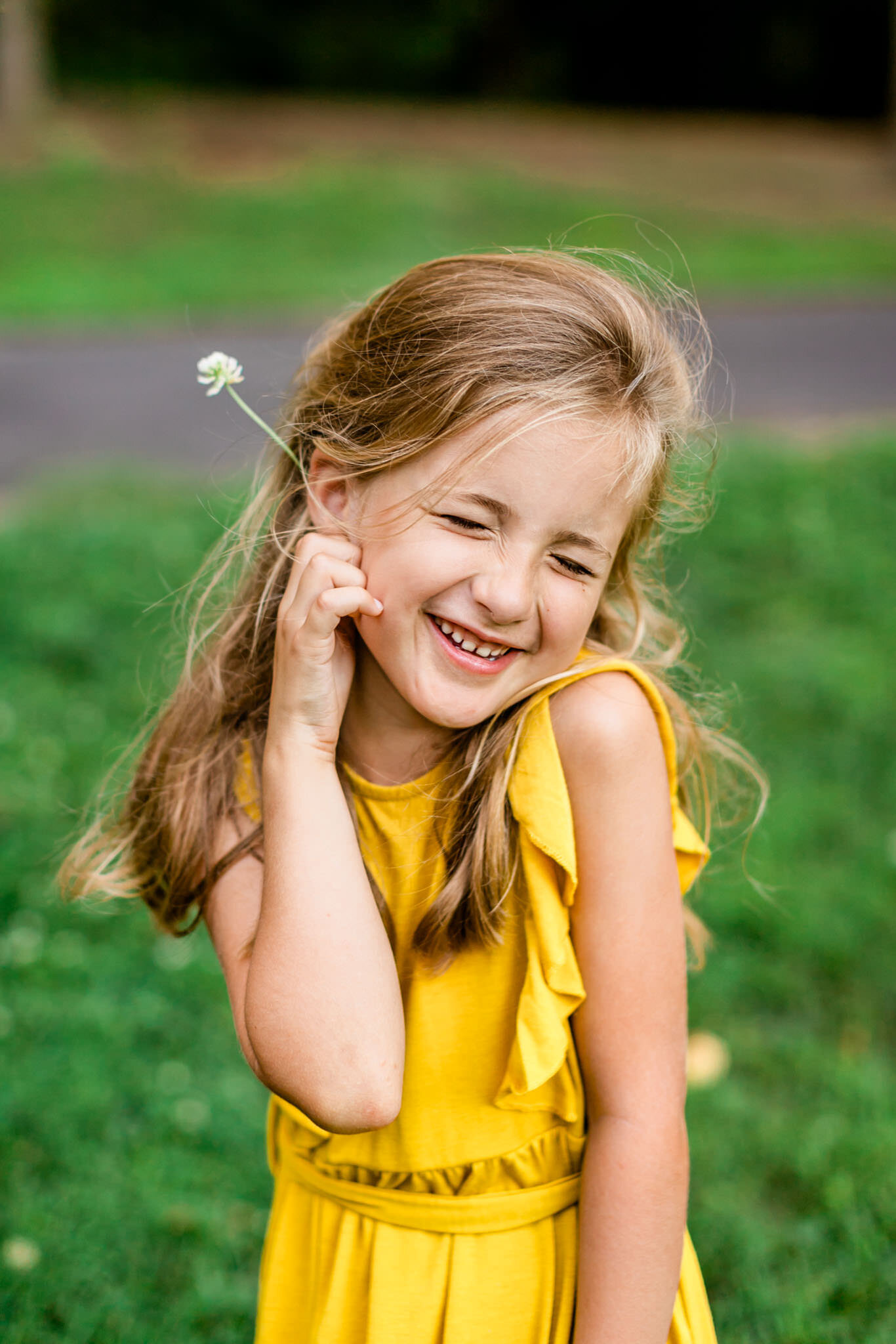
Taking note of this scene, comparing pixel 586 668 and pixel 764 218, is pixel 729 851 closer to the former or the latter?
pixel 586 668

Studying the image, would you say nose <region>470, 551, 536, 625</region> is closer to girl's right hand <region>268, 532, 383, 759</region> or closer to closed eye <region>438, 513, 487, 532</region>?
closed eye <region>438, 513, 487, 532</region>

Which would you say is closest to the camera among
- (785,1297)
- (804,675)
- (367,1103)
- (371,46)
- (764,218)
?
(367,1103)

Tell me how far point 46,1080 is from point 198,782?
1602mm

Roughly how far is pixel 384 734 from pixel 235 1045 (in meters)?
1.72

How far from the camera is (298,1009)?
54.5 inches

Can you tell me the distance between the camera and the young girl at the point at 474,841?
141cm

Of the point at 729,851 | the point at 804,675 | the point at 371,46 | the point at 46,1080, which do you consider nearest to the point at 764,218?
the point at 371,46

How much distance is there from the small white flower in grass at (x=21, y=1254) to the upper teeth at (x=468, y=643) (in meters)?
1.76

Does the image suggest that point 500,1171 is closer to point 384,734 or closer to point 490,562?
point 384,734

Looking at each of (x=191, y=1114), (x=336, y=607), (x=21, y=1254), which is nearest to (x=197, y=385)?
(x=191, y=1114)

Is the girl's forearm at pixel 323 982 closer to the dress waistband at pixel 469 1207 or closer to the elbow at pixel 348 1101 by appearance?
the elbow at pixel 348 1101

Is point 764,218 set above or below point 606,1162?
below

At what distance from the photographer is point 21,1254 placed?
8.20 feet

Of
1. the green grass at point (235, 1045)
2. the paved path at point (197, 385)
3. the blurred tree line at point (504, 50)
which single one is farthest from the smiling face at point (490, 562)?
the blurred tree line at point (504, 50)
